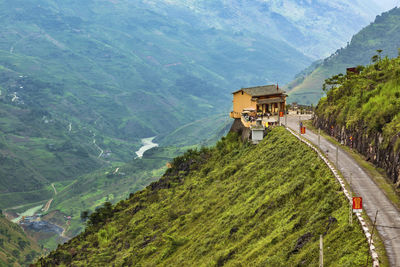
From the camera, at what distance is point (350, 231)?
109ft

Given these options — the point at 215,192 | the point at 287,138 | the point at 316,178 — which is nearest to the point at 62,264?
the point at 215,192

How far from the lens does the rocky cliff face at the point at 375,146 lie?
45.3 m

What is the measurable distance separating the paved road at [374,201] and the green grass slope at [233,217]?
189 centimetres

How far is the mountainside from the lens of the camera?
4856cm

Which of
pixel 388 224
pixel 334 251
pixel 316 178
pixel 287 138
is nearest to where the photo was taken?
pixel 334 251

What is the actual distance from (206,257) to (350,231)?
68.2 ft

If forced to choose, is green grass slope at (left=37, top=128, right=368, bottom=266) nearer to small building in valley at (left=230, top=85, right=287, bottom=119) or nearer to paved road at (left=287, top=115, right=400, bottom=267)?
paved road at (left=287, top=115, right=400, bottom=267)

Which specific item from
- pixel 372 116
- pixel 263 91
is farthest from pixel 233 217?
pixel 263 91

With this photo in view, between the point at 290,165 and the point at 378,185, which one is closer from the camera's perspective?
the point at 378,185

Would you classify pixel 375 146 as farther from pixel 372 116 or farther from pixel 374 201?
pixel 374 201

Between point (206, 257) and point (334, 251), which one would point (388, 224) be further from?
point (206, 257)

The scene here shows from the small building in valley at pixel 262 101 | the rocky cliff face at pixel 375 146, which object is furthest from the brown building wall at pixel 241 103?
the rocky cliff face at pixel 375 146

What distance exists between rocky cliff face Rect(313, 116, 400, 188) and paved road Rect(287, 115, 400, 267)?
6.02 feet

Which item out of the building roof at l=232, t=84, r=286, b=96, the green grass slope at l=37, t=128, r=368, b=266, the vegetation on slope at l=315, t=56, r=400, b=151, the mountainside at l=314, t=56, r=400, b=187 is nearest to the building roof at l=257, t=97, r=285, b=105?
the building roof at l=232, t=84, r=286, b=96
